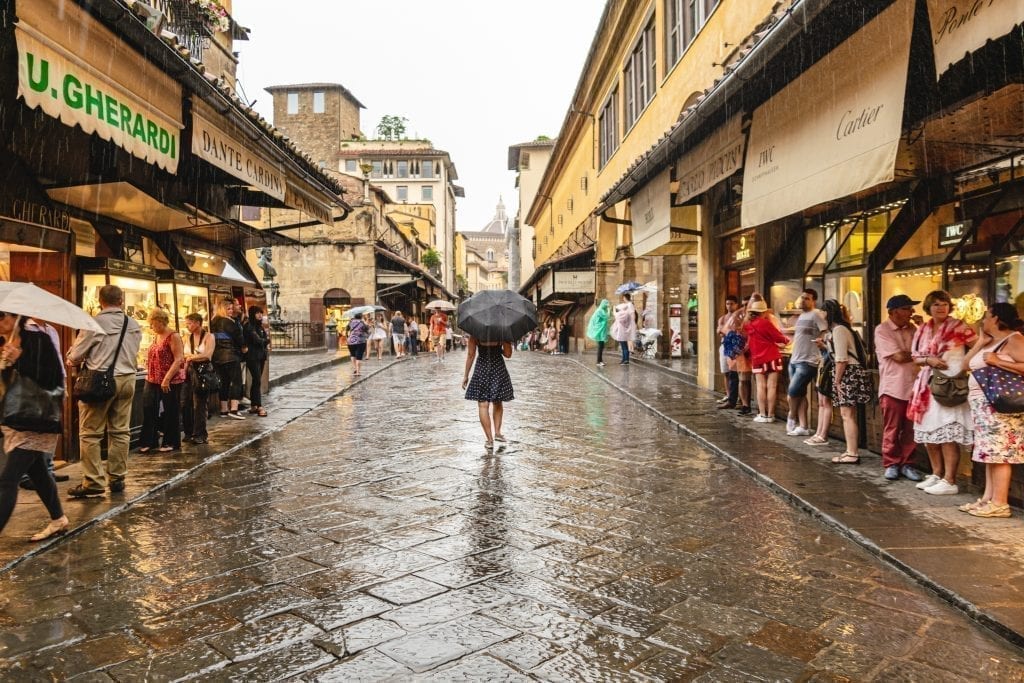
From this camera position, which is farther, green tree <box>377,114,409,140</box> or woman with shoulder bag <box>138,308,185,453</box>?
green tree <box>377,114,409,140</box>

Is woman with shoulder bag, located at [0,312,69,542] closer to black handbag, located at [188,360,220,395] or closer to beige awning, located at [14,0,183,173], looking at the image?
beige awning, located at [14,0,183,173]

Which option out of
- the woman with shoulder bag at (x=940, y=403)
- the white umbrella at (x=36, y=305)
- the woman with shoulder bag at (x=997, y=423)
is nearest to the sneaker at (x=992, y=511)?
the woman with shoulder bag at (x=997, y=423)

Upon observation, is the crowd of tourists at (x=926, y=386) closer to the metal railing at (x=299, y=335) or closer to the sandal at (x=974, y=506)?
the sandal at (x=974, y=506)

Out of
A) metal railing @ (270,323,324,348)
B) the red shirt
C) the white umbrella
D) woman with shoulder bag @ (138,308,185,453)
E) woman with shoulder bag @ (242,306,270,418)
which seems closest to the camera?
the white umbrella

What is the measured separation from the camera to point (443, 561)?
398 cm

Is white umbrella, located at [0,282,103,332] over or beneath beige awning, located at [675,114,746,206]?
beneath

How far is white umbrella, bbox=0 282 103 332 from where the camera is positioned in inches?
160

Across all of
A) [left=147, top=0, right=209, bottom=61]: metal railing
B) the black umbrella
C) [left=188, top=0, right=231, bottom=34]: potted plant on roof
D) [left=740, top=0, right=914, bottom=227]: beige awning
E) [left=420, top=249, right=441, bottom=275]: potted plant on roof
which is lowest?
the black umbrella

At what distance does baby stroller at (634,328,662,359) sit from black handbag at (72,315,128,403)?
588 inches

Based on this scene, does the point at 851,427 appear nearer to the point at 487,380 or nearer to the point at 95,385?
the point at 487,380

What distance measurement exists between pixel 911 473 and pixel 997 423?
1.22 meters

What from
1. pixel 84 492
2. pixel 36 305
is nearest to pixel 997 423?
pixel 36 305

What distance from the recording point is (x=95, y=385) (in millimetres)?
5336

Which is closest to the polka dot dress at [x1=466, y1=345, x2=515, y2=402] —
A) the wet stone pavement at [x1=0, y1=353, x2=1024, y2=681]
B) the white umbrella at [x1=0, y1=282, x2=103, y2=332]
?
the wet stone pavement at [x1=0, y1=353, x2=1024, y2=681]
